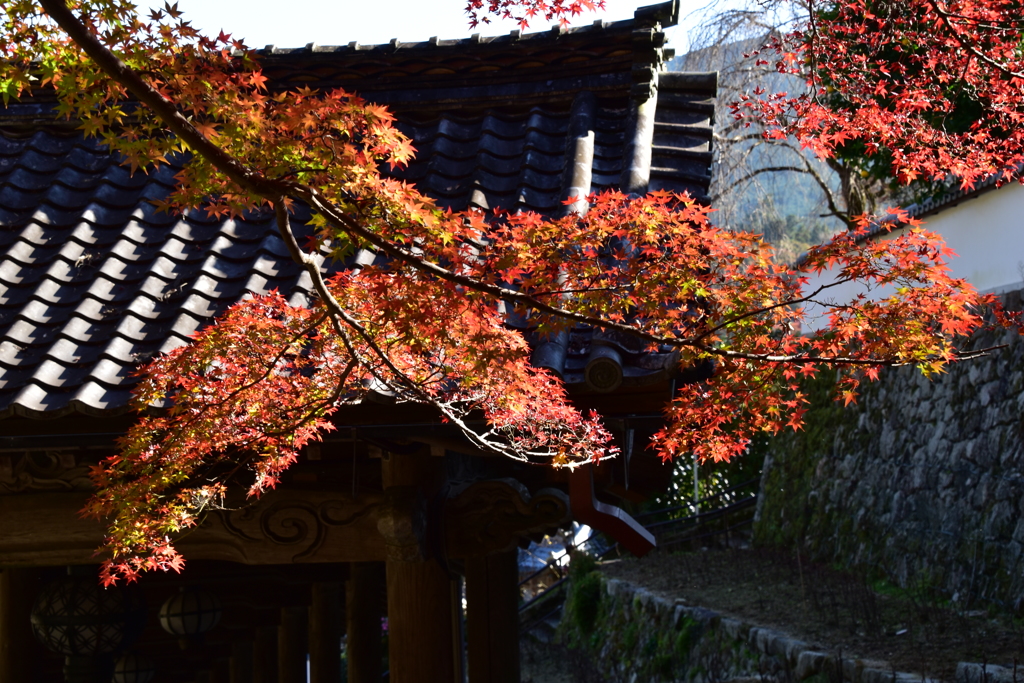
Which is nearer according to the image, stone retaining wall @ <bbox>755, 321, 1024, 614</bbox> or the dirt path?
the dirt path

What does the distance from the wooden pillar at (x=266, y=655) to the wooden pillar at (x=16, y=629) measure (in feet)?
17.3

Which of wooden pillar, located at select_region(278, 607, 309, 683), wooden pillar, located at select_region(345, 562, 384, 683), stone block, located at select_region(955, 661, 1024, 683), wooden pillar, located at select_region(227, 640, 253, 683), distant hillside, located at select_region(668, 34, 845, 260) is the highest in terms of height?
distant hillside, located at select_region(668, 34, 845, 260)

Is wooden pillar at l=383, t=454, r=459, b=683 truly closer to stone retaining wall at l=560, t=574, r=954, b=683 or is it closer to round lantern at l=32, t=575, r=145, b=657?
round lantern at l=32, t=575, r=145, b=657

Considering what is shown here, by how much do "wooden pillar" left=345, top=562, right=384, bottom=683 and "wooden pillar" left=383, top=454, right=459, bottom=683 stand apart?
3163mm

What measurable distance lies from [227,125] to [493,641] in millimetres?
4534

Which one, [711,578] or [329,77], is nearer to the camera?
[329,77]

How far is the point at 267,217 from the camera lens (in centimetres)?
470

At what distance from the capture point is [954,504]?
8758mm

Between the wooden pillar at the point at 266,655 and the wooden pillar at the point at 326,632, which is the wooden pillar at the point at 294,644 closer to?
the wooden pillar at the point at 326,632

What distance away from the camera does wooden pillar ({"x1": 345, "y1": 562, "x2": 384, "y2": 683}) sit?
7074 millimetres

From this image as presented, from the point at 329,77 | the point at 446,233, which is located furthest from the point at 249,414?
the point at 329,77

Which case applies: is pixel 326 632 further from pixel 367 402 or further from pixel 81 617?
pixel 367 402

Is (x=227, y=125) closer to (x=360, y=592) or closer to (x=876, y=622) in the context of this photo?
(x=360, y=592)

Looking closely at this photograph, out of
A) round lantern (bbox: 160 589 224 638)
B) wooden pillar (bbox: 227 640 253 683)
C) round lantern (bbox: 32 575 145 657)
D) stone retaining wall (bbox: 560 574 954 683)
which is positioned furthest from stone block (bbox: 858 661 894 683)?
wooden pillar (bbox: 227 640 253 683)
